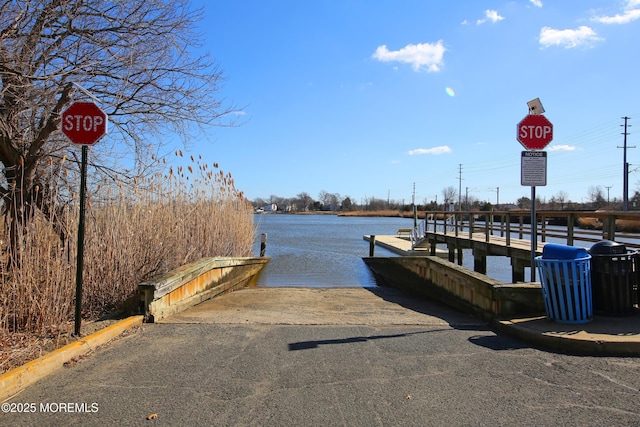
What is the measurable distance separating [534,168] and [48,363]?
693 centimetres

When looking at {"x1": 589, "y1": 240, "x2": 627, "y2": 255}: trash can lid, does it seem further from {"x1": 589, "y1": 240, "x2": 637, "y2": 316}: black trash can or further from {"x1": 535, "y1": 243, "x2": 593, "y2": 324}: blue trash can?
{"x1": 535, "y1": 243, "x2": 593, "y2": 324}: blue trash can

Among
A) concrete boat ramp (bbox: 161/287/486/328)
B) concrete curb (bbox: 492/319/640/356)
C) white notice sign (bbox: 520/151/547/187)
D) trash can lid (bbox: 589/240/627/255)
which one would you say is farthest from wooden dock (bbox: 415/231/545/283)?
concrete curb (bbox: 492/319/640/356)

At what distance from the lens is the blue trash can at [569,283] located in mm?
6008

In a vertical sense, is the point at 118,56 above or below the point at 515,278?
above

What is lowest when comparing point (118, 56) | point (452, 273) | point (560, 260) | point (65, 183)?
→ point (452, 273)

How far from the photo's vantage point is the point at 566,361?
502 cm

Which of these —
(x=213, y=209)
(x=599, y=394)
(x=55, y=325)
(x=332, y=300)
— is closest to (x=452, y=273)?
(x=332, y=300)

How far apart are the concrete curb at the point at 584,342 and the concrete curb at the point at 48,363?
5209mm

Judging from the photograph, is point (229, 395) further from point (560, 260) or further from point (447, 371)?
point (560, 260)

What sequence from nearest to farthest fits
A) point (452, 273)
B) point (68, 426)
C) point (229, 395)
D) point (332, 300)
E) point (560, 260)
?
point (68, 426) → point (229, 395) → point (560, 260) → point (452, 273) → point (332, 300)

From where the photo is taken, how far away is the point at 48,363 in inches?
179

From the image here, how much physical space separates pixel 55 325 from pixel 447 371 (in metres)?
4.62

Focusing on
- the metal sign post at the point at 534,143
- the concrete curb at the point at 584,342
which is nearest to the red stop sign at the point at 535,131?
the metal sign post at the point at 534,143

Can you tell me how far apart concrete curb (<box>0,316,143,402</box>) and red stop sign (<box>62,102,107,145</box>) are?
2.35 meters
